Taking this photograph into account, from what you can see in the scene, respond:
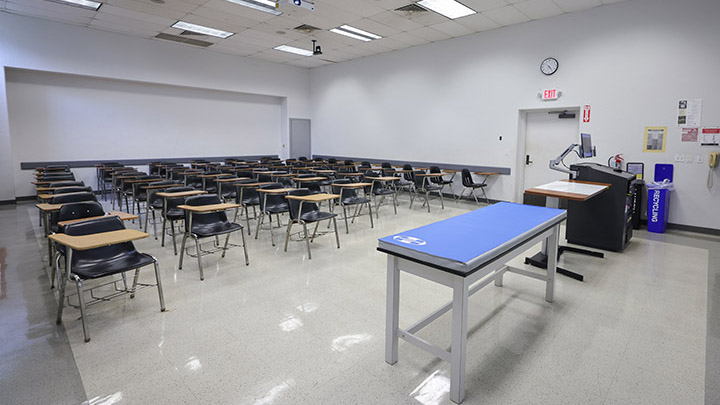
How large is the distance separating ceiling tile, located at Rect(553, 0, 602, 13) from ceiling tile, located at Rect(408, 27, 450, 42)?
2.60 metres

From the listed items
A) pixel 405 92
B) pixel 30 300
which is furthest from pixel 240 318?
pixel 405 92

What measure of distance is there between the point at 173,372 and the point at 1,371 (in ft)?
3.61

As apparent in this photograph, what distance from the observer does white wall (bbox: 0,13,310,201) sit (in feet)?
26.0

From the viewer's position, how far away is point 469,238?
93.4 inches

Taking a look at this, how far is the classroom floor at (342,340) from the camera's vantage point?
221cm

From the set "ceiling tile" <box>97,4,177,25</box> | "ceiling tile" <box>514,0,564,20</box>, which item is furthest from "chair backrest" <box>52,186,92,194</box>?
"ceiling tile" <box>514,0,564,20</box>

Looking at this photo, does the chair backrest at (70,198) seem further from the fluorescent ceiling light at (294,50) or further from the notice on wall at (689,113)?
the notice on wall at (689,113)

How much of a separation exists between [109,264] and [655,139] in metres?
7.92

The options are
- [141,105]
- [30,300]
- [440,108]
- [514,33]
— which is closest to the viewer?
[30,300]

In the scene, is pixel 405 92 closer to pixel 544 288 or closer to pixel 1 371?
pixel 544 288

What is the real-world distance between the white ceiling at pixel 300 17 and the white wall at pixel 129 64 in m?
0.36

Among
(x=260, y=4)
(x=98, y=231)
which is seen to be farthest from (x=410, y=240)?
(x=260, y=4)

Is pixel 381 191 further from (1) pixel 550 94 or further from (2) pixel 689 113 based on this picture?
(2) pixel 689 113

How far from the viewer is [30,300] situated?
340 centimetres
